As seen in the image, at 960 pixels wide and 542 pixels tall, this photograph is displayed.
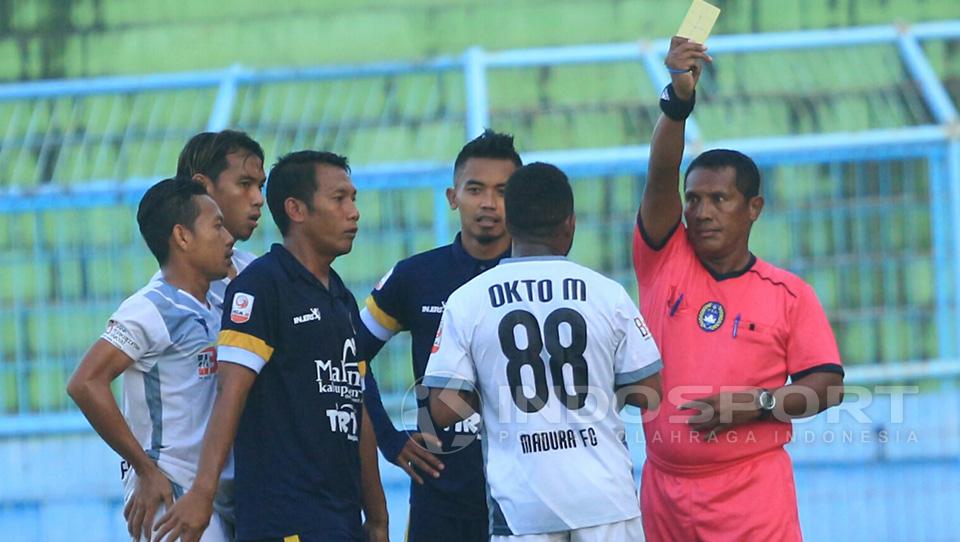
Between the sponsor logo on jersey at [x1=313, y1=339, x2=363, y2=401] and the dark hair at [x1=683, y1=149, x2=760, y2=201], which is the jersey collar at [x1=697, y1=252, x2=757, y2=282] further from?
the sponsor logo on jersey at [x1=313, y1=339, x2=363, y2=401]

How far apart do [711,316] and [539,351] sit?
0.77 metres

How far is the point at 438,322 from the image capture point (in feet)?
15.9

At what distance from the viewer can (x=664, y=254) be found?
15.1 feet

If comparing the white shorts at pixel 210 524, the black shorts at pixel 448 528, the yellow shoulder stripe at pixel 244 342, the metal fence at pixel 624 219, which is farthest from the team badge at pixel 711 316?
the metal fence at pixel 624 219

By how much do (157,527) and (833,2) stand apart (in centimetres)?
763

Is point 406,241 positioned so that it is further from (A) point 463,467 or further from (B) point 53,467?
(A) point 463,467

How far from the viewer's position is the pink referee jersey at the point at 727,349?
4.41 metres

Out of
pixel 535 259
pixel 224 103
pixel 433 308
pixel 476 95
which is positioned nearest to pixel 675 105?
pixel 535 259

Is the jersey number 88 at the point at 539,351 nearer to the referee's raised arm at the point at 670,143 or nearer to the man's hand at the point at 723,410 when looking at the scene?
the man's hand at the point at 723,410

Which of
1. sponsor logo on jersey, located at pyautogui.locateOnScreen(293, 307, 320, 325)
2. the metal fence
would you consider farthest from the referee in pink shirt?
the metal fence

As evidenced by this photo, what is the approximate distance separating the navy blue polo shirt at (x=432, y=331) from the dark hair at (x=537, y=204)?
752mm

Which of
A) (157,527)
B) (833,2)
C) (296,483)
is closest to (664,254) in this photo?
(296,483)

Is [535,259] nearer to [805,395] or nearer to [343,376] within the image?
[343,376]

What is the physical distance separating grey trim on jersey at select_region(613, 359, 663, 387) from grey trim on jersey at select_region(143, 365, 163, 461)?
4.35 feet
